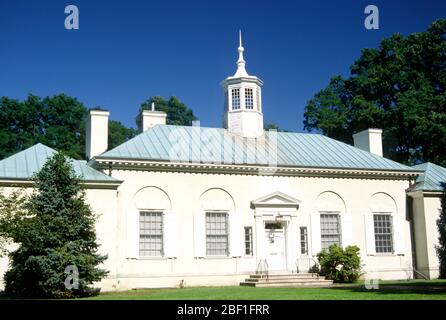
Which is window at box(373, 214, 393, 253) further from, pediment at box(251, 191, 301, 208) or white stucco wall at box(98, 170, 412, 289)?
pediment at box(251, 191, 301, 208)

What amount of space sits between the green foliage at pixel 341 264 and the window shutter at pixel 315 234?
2.40 ft

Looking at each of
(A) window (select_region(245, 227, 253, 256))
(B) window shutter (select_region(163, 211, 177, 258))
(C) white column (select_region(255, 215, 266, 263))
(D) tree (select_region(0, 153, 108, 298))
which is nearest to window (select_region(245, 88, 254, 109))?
(C) white column (select_region(255, 215, 266, 263))

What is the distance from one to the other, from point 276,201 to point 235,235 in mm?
2409

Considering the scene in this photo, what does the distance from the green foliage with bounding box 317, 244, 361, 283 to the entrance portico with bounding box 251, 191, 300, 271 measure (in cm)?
141

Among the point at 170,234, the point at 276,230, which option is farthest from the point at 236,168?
the point at 170,234

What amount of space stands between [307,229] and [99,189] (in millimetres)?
9579

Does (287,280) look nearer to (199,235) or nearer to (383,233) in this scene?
(199,235)

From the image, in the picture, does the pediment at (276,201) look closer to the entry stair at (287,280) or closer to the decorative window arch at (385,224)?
the entry stair at (287,280)

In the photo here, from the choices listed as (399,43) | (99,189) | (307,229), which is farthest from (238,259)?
(399,43)

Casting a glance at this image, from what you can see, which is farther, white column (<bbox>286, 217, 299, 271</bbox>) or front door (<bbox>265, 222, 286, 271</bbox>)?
white column (<bbox>286, 217, 299, 271</bbox>)

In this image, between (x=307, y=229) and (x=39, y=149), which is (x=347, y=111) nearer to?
(x=307, y=229)

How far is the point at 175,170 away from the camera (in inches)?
990

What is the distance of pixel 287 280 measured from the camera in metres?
24.2

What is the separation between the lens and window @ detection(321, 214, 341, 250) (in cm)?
2725
